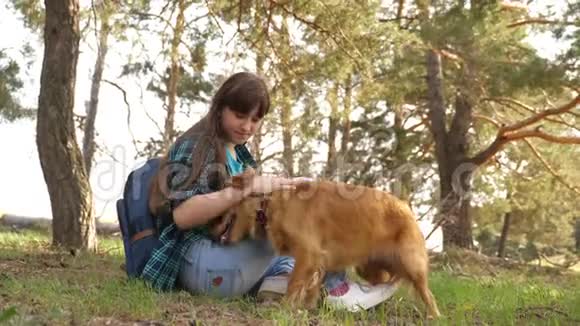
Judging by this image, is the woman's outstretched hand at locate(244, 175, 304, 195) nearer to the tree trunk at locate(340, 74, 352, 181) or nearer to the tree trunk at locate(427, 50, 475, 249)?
the tree trunk at locate(340, 74, 352, 181)

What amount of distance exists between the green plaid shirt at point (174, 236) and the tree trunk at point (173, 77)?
532 centimetres

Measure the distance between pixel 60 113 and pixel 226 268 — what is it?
11.1 ft

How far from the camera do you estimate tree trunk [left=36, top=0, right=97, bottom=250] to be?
20.6ft

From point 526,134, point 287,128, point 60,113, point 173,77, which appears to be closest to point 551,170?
point 526,134

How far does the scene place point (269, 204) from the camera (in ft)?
11.8

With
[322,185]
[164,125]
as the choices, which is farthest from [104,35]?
[322,185]

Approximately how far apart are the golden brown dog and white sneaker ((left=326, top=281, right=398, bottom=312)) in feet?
0.30

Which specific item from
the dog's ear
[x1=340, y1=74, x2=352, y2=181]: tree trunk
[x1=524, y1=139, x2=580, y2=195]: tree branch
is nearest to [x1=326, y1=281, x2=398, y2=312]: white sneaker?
the dog's ear

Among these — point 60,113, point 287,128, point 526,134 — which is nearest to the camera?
point 60,113

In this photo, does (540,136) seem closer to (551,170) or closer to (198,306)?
Answer: (551,170)

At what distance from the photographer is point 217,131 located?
3.79 m

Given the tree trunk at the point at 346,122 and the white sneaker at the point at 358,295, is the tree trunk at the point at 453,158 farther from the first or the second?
the white sneaker at the point at 358,295

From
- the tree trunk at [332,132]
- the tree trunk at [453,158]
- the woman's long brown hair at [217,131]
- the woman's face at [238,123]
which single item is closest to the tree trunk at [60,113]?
the woman's long brown hair at [217,131]

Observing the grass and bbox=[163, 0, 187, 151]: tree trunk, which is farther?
bbox=[163, 0, 187, 151]: tree trunk
